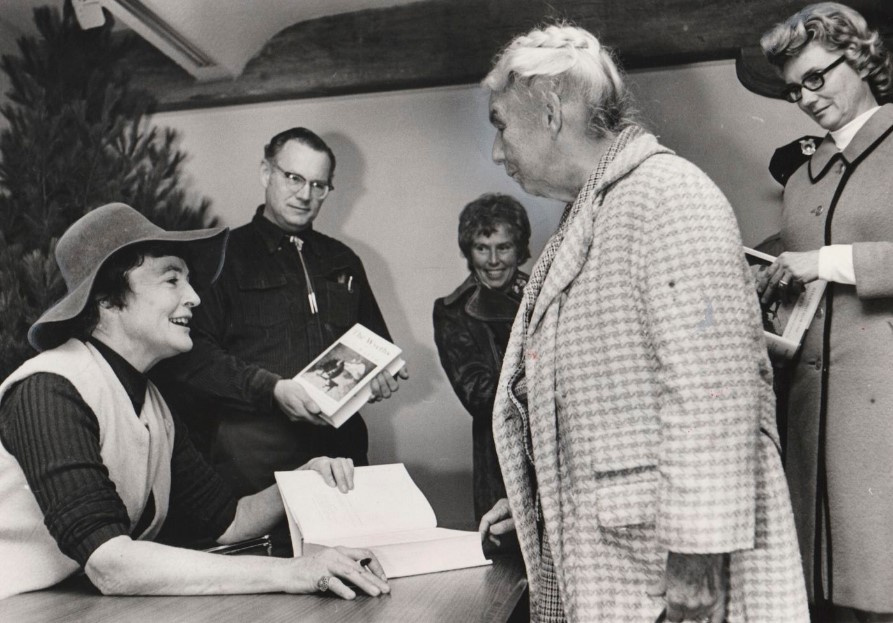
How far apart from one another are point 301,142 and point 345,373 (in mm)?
640

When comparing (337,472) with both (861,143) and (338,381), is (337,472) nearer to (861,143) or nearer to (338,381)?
(338,381)

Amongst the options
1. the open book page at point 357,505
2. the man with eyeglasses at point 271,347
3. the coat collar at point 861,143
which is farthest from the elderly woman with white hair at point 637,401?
the man with eyeglasses at point 271,347

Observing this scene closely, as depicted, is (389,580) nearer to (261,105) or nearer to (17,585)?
(17,585)

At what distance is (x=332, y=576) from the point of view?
1.33m

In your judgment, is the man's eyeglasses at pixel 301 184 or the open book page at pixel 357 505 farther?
the man's eyeglasses at pixel 301 184

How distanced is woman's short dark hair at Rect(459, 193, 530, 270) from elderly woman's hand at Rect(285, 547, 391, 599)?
0.92 meters

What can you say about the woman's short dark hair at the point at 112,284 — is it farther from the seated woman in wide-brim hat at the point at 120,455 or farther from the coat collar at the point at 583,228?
the coat collar at the point at 583,228

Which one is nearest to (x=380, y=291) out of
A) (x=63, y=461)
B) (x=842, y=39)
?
(x=63, y=461)

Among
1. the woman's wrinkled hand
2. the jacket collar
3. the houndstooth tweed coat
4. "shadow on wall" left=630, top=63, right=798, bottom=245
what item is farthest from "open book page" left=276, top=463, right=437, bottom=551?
"shadow on wall" left=630, top=63, right=798, bottom=245

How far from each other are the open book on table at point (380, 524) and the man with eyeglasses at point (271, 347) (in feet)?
1.09

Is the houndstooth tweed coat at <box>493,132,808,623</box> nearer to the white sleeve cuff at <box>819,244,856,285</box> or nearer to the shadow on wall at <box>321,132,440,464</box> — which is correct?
the white sleeve cuff at <box>819,244,856,285</box>

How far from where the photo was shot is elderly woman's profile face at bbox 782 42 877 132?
5.31 feet

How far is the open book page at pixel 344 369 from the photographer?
1975 mm

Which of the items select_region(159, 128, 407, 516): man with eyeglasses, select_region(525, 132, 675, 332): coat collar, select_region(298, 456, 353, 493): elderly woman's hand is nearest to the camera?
select_region(525, 132, 675, 332): coat collar
